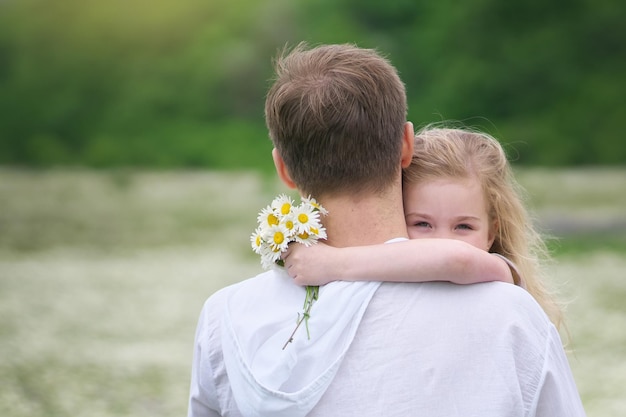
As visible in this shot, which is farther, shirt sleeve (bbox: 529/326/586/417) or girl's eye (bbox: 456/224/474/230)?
girl's eye (bbox: 456/224/474/230)

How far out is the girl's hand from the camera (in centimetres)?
190

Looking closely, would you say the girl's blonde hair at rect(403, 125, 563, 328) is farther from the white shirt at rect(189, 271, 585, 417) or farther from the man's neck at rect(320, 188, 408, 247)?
the white shirt at rect(189, 271, 585, 417)

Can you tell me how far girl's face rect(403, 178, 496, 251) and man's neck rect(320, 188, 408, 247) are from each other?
2.09ft

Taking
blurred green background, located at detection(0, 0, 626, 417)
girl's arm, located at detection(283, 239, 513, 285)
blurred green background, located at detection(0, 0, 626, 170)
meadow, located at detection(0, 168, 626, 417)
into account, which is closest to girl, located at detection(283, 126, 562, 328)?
meadow, located at detection(0, 168, 626, 417)

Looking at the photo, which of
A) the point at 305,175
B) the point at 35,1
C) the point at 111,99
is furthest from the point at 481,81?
the point at 305,175

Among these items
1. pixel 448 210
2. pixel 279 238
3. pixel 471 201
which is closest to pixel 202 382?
pixel 279 238

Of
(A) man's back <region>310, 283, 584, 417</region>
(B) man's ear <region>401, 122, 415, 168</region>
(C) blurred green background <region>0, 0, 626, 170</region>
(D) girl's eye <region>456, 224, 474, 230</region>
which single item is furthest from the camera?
(C) blurred green background <region>0, 0, 626, 170</region>

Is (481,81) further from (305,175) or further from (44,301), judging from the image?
(305,175)

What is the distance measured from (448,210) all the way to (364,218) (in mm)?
730

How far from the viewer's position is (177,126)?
27.2 m

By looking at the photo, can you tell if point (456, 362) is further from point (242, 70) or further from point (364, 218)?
point (242, 70)

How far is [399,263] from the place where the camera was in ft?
6.05

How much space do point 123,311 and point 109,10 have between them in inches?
674

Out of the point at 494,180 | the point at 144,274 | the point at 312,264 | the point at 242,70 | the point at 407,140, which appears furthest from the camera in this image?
the point at 242,70
